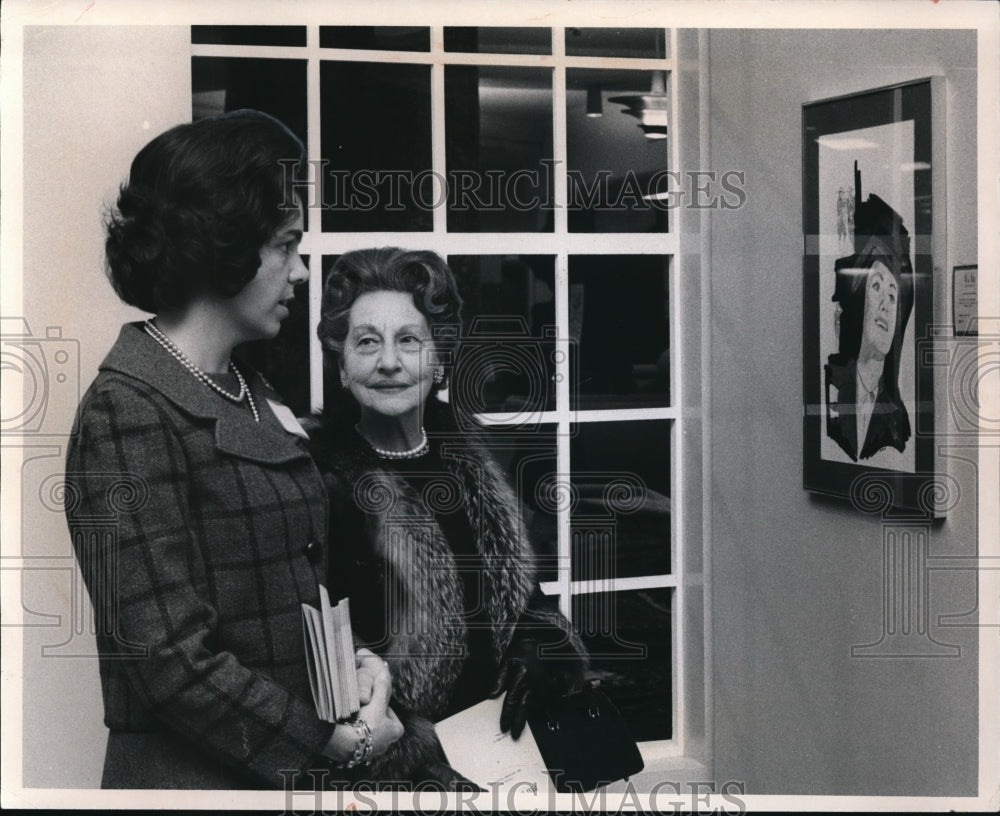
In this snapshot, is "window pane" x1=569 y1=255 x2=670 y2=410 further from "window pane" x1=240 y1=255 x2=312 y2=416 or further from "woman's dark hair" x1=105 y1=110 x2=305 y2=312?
"woman's dark hair" x1=105 y1=110 x2=305 y2=312

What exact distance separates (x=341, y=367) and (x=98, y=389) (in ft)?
2.07

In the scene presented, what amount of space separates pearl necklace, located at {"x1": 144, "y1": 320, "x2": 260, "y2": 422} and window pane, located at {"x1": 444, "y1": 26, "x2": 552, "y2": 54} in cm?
Result: 103

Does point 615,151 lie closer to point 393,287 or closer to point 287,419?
point 393,287

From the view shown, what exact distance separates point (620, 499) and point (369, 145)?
3.78 feet

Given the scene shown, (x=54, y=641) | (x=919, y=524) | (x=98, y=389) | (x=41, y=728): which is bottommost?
(x=41, y=728)

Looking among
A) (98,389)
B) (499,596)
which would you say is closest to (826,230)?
(499,596)

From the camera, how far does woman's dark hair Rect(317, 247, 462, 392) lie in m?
3.33

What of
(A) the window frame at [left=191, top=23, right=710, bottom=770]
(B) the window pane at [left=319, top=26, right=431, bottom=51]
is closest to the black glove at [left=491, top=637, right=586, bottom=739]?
(A) the window frame at [left=191, top=23, right=710, bottom=770]

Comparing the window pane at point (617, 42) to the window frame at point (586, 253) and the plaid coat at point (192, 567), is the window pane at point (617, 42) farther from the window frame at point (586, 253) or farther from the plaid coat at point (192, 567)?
the plaid coat at point (192, 567)

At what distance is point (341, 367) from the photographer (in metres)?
3.34

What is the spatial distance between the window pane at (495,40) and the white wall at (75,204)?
70 cm

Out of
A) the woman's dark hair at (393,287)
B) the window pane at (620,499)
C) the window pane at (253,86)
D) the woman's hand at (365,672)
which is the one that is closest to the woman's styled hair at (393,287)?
the woman's dark hair at (393,287)

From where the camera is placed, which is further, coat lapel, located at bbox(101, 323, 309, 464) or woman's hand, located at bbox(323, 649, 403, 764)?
woman's hand, located at bbox(323, 649, 403, 764)

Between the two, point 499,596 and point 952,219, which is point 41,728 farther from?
point 952,219
